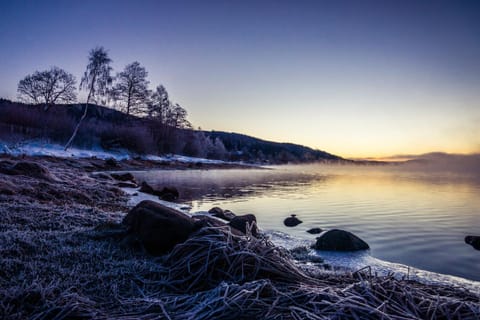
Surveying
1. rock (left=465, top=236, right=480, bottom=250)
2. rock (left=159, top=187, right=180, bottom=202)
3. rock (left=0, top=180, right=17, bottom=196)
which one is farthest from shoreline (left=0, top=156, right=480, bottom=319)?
rock (left=159, top=187, right=180, bottom=202)

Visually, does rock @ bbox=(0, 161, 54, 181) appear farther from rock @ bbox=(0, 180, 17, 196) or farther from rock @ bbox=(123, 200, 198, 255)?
rock @ bbox=(123, 200, 198, 255)

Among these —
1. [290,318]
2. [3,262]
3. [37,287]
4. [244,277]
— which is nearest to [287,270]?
[244,277]

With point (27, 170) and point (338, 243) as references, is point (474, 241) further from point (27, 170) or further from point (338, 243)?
point (27, 170)

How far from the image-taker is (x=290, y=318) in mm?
1979

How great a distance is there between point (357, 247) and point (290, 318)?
5.45 metres

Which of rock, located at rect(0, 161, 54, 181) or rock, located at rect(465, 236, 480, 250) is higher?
rock, located at rect(0, 161, 54, 181)

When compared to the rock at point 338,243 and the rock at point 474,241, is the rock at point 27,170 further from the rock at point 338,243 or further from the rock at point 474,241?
the rock at point 474,241

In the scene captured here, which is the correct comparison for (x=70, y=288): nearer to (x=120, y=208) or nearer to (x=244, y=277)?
(x=244, y=277)

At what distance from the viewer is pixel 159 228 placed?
4.28 m

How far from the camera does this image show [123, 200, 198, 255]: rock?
4.18 metres

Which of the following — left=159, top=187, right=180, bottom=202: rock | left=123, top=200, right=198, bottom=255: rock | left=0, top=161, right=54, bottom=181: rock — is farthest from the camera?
left=159, top=187, right=180, bottom=202: rock

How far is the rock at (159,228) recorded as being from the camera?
13.7 ft

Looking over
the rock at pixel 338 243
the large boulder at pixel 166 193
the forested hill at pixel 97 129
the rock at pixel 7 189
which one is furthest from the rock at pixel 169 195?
the forested hill at pixel 97 129

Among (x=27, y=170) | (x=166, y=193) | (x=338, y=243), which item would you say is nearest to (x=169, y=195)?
(x=166, y=193)
